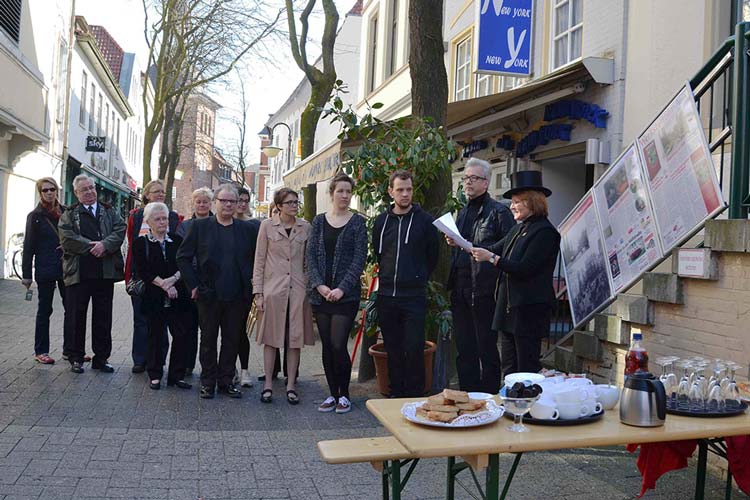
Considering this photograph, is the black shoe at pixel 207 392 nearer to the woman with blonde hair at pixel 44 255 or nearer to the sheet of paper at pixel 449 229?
the woman with blonde hair at pixel 44 255

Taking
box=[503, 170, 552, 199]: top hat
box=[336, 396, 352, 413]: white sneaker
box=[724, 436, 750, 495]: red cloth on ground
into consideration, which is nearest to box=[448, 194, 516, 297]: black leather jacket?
box=[503, 170, 552, 199]: top hat

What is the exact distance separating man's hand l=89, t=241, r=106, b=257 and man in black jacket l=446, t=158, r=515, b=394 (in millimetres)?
3428

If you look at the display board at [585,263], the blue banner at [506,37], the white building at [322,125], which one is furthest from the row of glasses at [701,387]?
the blue banner at [506,37]

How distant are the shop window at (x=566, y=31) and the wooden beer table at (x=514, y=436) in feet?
26.4

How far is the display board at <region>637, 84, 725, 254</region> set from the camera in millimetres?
5051

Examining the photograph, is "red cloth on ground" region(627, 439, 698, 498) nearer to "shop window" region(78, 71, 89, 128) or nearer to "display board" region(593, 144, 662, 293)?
"display board" region(593, 144, 662, 293)

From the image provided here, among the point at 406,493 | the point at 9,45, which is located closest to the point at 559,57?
the point at 406,493

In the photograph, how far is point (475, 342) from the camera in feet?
20.4

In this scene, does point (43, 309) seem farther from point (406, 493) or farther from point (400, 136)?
point (406, 493)

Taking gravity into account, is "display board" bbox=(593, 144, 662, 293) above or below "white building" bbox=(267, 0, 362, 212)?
below

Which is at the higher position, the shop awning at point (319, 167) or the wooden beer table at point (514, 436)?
the shop awning at point (319, 167)

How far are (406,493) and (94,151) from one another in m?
26.4

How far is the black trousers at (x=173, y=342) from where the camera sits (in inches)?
276

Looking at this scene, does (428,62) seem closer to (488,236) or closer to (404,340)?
(488,236)
